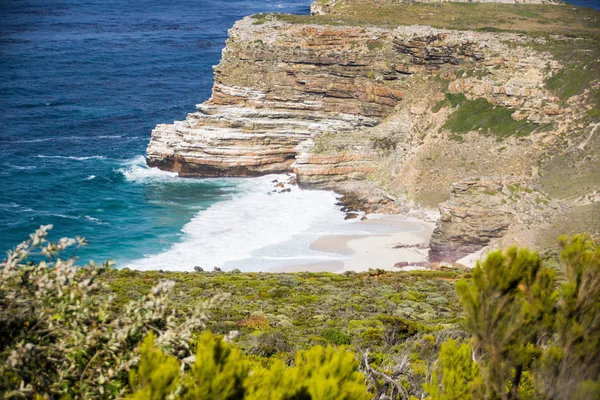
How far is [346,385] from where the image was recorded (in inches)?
381

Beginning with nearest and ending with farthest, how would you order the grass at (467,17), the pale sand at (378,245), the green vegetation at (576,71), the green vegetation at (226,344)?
the green vegetation at (226,344) < the pale sand at (378,245) < the green vegetation at (576,71) < the grass at (467,17)

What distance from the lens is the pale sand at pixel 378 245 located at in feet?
158

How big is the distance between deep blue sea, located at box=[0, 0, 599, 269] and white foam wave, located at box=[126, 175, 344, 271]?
0.15m

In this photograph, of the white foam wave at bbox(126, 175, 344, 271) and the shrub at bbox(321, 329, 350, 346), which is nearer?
the shrub at bbox(321, 329, 350, 346)

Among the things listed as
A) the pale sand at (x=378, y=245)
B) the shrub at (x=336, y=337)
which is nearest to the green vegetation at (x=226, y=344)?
the shrub at (x=336, y=337)

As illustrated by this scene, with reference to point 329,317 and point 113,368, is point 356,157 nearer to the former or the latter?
point 329,317

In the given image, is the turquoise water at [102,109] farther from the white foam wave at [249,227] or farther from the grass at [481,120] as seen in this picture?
the grass at [481,120]

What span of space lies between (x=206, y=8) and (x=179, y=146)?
309ft

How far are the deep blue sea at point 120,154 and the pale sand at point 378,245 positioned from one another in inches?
85.6

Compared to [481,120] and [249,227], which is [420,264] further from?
[481,120]

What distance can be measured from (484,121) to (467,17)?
26.2m

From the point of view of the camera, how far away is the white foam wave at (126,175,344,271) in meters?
49.6

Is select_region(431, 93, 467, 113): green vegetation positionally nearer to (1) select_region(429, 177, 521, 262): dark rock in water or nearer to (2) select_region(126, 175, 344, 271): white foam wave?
(2) select_region(126, 175, 344, 271): white foam wave

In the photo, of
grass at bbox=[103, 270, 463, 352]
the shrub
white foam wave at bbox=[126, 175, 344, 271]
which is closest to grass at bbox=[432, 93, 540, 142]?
white foam wave at bbox=[126, 175, 344, 271]
